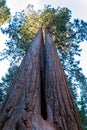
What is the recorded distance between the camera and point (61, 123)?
4160mm

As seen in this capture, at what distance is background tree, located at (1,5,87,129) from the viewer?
58.4 ft

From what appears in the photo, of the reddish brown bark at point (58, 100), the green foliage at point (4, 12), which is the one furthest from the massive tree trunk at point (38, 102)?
the green foliage at point (4, 12)

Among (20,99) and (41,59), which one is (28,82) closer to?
(20,99)

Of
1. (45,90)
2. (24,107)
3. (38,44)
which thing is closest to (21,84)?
(45,90)

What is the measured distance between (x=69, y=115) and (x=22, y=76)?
46.5 inches

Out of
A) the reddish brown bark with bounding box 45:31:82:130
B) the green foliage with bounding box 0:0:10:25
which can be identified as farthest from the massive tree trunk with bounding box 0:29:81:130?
the green foliage with bounding box 0:0:10:25

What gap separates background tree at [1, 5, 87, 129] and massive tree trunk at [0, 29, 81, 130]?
12.1 meters

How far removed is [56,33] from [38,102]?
13610 mm

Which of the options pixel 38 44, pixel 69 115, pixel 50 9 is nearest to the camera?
pixel 69 115

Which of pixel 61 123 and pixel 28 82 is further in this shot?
pixel 28 82

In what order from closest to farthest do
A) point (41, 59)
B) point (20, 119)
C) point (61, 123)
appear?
1. point (20, 119)
2. point (61, 123)
3. point (41, 59)

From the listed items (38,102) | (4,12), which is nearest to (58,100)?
(38,102)

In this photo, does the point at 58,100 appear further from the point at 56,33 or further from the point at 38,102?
the point at 56,33

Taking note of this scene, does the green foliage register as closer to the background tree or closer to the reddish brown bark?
the background tree
